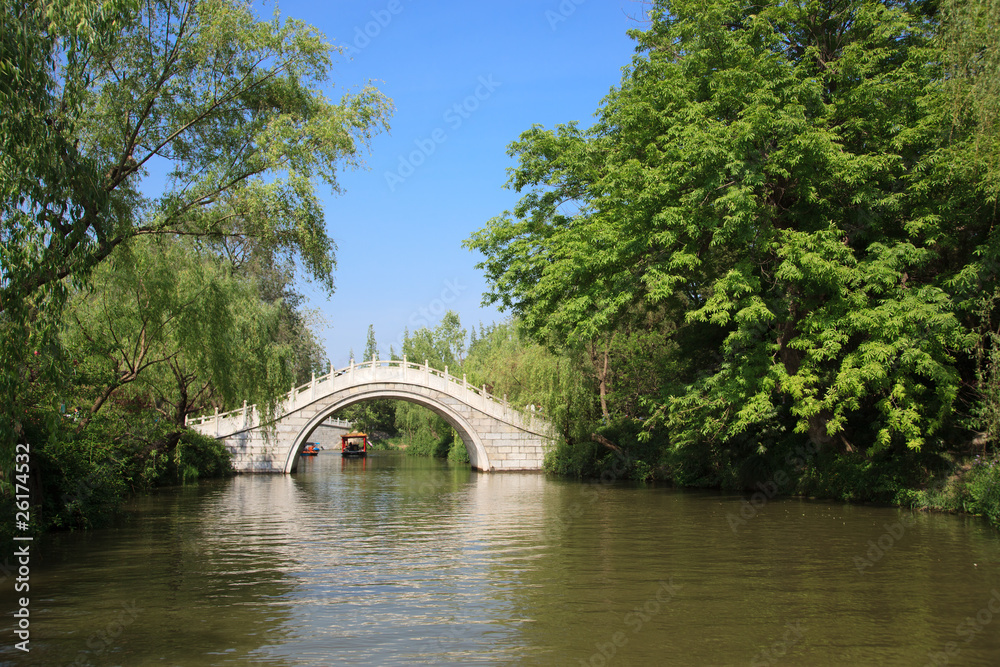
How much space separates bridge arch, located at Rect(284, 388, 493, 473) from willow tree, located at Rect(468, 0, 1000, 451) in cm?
1053

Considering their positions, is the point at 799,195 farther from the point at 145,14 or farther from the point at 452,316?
the point at 452,316

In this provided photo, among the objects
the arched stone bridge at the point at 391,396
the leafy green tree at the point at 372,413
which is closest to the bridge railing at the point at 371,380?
the arched stone bridge at the point at 391,396

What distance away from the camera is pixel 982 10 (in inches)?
363

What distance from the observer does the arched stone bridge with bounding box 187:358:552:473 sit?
23.0m

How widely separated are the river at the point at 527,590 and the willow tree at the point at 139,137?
6.56 feet

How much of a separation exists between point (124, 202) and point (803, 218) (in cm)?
1005

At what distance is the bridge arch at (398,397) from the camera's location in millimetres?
23391

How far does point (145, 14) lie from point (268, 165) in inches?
79.6

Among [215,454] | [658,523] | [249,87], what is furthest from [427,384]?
[249,87]

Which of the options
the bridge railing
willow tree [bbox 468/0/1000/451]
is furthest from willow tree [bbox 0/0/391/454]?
the bridge railing

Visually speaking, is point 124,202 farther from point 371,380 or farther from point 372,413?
point 372,413

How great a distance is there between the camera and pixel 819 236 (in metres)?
11.1

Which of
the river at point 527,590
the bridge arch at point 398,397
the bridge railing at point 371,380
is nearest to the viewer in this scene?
the river at point 527,590

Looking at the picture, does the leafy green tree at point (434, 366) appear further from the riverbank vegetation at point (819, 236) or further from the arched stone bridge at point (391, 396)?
the riverbank vegetation at point (819, 236)
